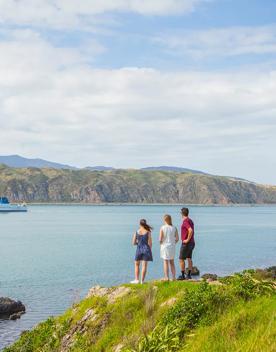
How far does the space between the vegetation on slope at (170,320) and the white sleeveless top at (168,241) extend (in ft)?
7.13

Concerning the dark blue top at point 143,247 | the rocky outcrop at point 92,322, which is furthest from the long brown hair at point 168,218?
the rocky outcrop at point 92,322

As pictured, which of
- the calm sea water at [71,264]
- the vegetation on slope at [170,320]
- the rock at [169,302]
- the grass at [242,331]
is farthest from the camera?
the calm sea water at [71,264]

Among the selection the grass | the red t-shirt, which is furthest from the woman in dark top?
the grass

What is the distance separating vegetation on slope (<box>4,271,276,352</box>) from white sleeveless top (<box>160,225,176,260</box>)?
7.13 ft

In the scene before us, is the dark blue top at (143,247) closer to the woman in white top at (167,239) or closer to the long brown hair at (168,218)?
the woman in white top at (167,239)

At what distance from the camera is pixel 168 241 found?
16.6 meters

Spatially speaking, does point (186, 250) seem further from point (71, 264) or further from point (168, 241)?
point (71, 264)

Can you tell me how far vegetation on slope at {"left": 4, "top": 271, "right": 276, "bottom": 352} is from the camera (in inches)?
362

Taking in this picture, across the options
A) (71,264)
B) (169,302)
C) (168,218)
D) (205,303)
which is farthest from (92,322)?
(71,264)

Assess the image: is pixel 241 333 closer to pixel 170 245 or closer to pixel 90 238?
pixel 170 245

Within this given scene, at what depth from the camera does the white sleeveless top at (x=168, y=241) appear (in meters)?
16.5

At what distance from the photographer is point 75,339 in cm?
1423

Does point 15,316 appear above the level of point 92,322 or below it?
below

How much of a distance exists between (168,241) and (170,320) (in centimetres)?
515
